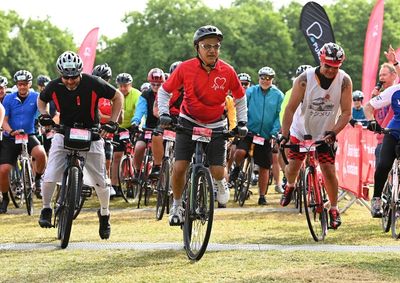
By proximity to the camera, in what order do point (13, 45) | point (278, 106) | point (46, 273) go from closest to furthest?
point (46, 273), point (278, 106), point (13, 45)

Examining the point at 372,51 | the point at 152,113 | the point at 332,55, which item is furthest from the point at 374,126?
the point at 372,51

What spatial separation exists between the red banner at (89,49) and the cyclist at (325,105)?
1666 cm

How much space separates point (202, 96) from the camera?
376 inches

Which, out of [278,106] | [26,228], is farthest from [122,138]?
[26,228]

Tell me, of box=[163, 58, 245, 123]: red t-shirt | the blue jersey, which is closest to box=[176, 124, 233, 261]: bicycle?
box=[163, 58, 245, 123]: red t-shirt

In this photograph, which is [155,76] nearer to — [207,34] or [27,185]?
[27,185]

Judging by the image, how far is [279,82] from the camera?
76750 millimetres

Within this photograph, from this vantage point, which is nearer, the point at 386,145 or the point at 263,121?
the point at 386,145

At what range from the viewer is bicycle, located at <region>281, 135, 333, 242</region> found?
1072 cm

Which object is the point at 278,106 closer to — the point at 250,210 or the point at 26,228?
the point at 250,210

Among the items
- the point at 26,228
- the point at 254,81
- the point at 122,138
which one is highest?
the point at 254,81

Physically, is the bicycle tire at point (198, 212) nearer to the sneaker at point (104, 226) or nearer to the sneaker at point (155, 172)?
the sneaker at point (104, 226)

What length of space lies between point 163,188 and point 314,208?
3135 millimetres

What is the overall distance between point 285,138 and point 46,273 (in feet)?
10.9
